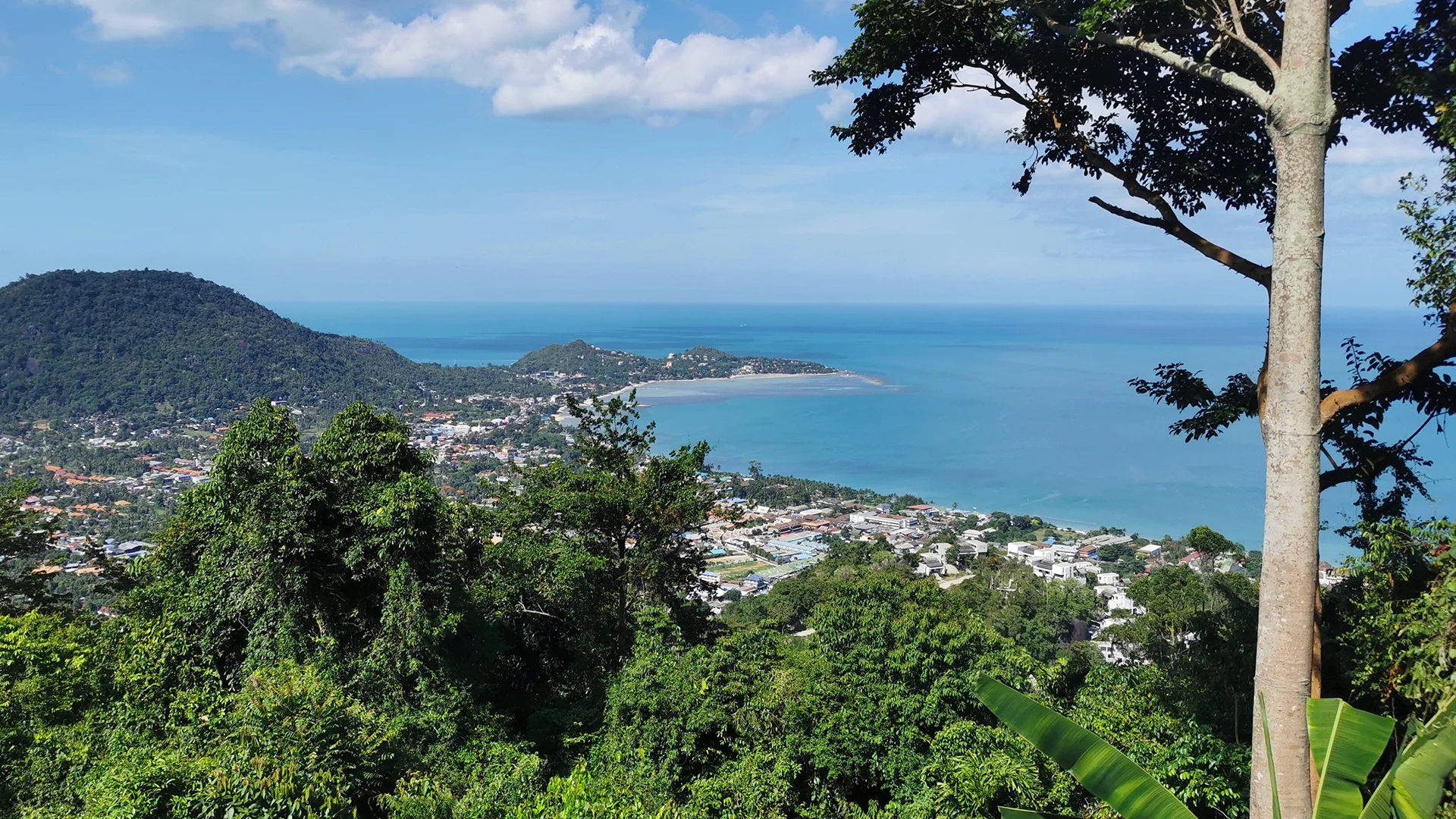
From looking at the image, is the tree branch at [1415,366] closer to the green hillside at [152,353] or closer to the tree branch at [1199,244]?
the tree branch at [1199,244]

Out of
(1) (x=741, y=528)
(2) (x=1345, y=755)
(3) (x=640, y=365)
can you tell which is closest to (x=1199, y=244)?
(2) (x=1345, y=755)

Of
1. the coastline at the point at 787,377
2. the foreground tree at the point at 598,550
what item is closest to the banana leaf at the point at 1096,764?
the foreground tree at the point at 598,550

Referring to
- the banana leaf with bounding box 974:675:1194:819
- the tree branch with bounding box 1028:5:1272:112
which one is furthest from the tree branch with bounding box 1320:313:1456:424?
the banana leaf with bounding box 974:675:1194:819

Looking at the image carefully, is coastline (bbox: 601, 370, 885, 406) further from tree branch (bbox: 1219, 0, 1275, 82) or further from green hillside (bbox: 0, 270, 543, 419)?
tree branch (bbox: 1219, 0, 1275, 82)

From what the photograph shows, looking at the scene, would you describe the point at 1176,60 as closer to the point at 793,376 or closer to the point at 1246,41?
the point at 1246,41

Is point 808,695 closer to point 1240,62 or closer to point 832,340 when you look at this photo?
point 1240,62

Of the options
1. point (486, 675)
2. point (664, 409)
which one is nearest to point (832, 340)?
point (664, 409)
